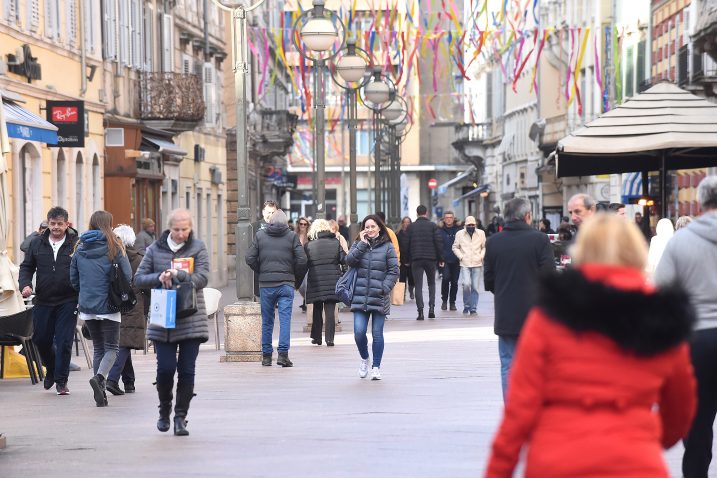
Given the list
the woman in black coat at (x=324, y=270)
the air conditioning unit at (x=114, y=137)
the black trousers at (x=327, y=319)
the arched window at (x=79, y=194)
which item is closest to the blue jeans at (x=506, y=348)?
the woman in black coat at (x=324, y=270)

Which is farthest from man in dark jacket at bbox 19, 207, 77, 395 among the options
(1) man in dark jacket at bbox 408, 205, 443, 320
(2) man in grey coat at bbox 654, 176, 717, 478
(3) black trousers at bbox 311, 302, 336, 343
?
(1) man in dark jacket at bbox 408, 205, 443, 320

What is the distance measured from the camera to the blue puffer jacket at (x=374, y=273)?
56.6 feet

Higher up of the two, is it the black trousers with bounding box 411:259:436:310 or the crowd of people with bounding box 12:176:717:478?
the crowd of people with bounding box 12:176:717:478

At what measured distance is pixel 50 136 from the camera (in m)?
20.3

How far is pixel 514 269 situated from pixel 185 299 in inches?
103

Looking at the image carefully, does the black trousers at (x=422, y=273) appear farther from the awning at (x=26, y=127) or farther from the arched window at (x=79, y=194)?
the awning at (x=26, y=127)

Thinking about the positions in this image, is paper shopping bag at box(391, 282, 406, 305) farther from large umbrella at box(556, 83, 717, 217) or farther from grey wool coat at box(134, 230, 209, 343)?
grey wool coat at box(134, 230, 209, 343)

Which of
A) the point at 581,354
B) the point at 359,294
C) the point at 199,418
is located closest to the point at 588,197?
the point at 199,418

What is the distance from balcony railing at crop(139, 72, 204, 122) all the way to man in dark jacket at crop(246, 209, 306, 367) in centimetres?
1837

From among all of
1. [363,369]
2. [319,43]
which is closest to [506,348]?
[363,369]

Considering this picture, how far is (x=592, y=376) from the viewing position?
546 centimetres

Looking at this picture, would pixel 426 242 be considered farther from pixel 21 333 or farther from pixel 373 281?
pixel 21 333

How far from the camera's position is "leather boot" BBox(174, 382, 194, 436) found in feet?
41.4

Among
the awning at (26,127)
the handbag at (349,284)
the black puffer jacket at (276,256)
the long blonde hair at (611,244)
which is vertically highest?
the awning at (26,127)
